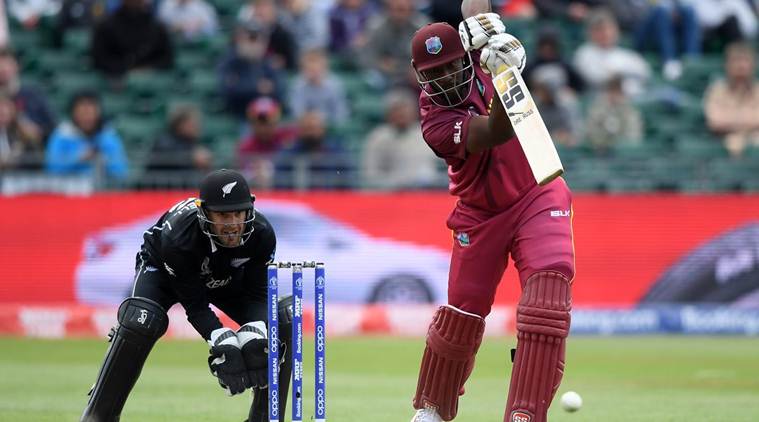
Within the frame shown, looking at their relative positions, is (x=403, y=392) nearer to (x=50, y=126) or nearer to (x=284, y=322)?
(x=284, y=322)

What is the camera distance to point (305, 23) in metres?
17.8

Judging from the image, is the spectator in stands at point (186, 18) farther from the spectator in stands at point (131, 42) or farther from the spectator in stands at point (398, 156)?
the spectator in stands at point (398, 156)

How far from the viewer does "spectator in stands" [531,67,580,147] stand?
51.4 ft

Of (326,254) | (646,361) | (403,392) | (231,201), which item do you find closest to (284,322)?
(231,201)

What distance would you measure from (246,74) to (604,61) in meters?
4.63

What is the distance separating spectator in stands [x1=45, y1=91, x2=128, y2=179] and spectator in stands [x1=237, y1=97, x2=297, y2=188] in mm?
1408

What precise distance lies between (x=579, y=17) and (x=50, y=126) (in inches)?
291

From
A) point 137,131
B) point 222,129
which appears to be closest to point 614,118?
point 222,129

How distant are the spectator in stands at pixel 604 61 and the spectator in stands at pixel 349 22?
2920 millimetres

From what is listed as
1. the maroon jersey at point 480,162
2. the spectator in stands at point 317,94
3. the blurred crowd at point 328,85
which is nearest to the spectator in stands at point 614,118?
the blurred crowd at point 328,85

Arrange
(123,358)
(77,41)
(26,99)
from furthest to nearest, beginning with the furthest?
(77,41) < (26,99) < (123,358)

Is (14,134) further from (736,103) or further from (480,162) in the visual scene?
(480,162)

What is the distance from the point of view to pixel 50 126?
52.5 ft

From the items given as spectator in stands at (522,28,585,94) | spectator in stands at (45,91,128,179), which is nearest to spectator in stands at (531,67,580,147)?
spectator in stands at (522,28,585,94)
